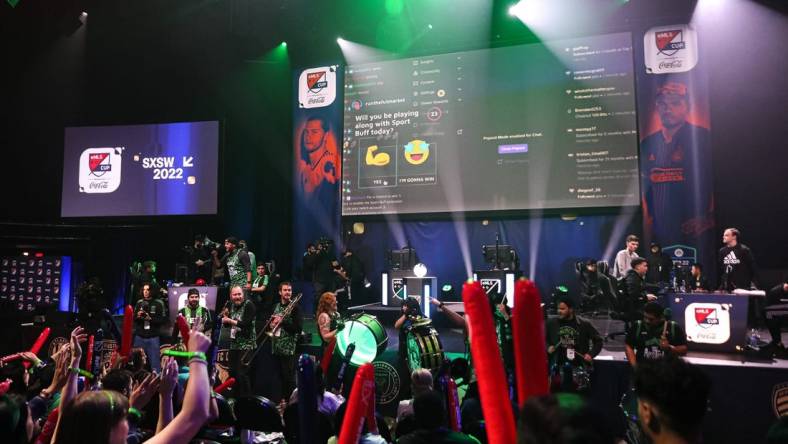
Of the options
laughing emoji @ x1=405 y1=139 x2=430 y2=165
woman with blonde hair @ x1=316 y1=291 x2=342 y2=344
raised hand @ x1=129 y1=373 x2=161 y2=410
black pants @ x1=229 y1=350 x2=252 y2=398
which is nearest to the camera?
raised hand @ x1=129 y1=373 x2=161 y2=410

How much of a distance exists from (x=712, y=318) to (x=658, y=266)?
4.43 metres

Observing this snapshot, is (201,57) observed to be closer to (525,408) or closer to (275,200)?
(275,200)

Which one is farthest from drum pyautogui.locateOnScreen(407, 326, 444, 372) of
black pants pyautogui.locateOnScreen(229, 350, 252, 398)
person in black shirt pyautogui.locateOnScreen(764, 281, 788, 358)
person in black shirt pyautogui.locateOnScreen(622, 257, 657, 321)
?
person in black shirt pyautogui.locateOnScreen(764, 281, 788, 358)

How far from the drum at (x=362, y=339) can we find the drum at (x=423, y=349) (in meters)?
0.47

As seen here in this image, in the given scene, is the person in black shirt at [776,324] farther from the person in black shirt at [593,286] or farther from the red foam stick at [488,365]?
the red foam stick at [488,365]

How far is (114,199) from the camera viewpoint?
1116 centimetres

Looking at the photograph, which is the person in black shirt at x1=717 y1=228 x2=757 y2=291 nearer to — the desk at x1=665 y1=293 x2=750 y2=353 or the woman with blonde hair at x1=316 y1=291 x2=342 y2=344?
the desk at x1=665 y1=293 x2=750 y2=353

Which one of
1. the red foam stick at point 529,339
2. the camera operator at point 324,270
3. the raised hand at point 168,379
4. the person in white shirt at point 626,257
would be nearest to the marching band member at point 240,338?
the camera operator at point 324,270

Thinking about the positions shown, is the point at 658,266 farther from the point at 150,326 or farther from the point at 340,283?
the point at 150,326

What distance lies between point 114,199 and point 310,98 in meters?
4.63

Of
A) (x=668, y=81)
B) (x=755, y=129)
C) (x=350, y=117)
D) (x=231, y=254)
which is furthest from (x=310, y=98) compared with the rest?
(x=755, y=129)

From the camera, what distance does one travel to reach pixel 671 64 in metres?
9.72

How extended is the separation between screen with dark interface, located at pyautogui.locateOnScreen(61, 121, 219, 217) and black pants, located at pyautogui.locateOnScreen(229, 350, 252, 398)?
14.4ft

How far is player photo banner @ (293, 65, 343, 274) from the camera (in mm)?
11852
